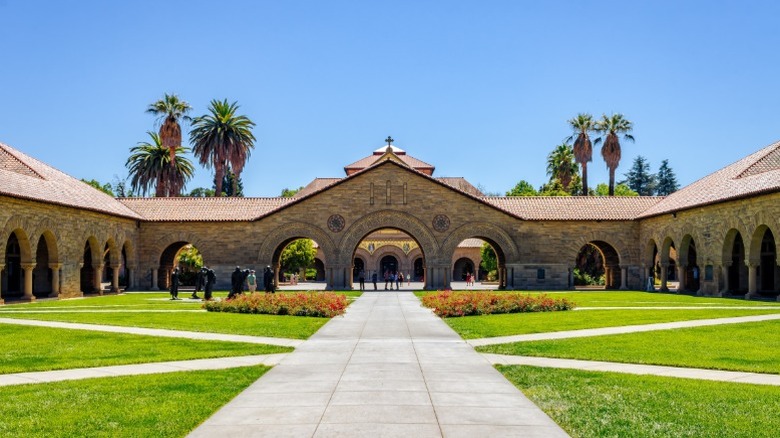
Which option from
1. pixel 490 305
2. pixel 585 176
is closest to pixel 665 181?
pixel 585 176

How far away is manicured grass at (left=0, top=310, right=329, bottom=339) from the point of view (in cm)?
1781

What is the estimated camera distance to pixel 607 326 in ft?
60.5

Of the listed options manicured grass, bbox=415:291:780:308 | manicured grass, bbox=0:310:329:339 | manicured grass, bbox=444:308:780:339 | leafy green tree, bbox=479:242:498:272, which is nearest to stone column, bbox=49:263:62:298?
manicured grass, bbox=0:310:329:339

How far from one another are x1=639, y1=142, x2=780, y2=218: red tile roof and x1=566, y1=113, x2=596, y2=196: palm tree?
26.1 meters

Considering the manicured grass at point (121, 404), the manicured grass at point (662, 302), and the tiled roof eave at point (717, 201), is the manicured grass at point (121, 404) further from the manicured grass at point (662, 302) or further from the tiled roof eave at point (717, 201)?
the tiled roof eave at point (717, 201)

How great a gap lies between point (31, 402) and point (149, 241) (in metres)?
37.5

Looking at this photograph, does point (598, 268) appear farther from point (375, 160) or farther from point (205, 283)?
point (205, 283)

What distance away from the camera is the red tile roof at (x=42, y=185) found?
30641mm

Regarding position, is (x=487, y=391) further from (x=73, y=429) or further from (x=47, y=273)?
(x=47, y=273)

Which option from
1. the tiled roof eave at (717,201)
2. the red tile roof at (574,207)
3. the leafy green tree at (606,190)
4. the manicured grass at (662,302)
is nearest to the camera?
the manicured grass at (662,302)

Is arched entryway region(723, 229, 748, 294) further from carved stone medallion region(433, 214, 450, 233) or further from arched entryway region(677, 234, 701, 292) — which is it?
carved stone medallion region(433, 214, 450, 233)

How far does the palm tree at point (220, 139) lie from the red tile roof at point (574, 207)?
1133 inches

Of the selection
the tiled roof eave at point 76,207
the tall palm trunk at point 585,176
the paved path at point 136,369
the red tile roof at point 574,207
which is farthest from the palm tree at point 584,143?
the paved path at point 136,369

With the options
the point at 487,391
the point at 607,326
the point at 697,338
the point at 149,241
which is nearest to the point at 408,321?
the point at 607,326
